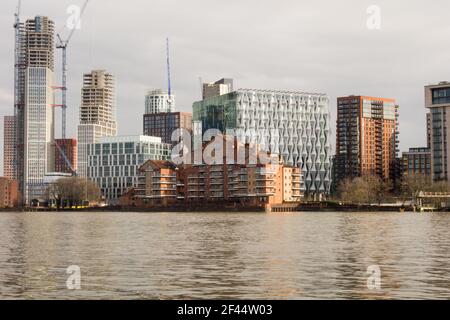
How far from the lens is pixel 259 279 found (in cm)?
4153

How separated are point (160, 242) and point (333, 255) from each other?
22332mm
